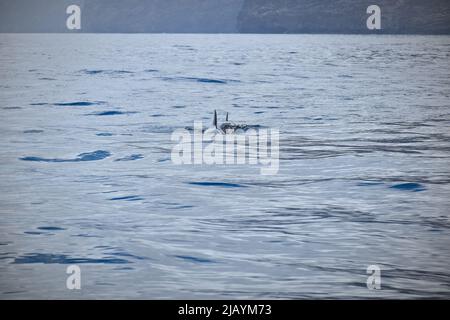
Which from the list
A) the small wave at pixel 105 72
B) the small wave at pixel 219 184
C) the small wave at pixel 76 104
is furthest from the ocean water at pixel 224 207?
the small wave at pixel 105 72

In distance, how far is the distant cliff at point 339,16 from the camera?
166 m

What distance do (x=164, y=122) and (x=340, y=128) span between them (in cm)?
454

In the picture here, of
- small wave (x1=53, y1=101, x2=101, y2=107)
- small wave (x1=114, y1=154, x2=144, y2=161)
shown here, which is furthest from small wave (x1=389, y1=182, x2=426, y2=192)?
small wave (x1=53, y1=101, x2=101, y2=107)

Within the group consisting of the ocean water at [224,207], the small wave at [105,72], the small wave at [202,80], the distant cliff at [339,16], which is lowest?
the ocean water at [224,207]

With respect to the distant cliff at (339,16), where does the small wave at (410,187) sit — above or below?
below

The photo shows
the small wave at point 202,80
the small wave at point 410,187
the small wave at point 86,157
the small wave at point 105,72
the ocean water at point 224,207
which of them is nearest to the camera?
the ocean water at point 224,207

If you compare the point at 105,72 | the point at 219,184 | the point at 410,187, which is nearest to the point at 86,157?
the point at 219,184

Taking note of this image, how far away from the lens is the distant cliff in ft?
543

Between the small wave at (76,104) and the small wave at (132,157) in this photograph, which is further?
the small wave at (76,104)

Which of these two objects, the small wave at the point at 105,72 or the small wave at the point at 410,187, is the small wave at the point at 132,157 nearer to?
the small wave at the point at 410,187

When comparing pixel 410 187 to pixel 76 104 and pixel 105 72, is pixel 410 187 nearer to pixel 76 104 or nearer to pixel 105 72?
pixel 76 104

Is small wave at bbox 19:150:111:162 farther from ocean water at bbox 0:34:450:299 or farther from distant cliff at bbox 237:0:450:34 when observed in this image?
distant cliff at bbox 237:0:450:34

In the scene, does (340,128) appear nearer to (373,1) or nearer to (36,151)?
(36,151)

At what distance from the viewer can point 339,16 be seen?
7151 inches
